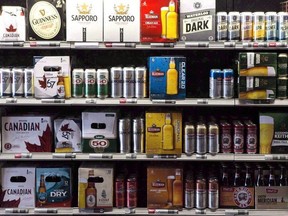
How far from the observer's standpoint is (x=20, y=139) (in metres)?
4.59

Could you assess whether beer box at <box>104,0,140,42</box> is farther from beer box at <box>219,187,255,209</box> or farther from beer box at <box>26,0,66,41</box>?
beer box at <box>219,187,255,209</box>

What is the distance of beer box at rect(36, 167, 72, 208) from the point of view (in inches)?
180

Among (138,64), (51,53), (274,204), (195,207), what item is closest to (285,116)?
(274,204)

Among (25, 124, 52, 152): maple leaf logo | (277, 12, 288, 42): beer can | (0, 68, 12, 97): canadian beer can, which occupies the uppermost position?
(277, 12, 288, 42): beer can

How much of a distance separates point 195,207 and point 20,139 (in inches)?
66.3

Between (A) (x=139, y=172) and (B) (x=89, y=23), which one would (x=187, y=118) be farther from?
(B) (x=89, y=23)

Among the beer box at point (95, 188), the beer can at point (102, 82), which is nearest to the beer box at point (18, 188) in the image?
the beer box at point (95, 188)

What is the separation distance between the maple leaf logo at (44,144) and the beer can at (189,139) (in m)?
1.22

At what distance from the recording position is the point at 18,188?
4586 millimetres

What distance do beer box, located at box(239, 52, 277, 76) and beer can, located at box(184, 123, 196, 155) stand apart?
65 centimetres

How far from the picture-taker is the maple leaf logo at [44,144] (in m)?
4.57

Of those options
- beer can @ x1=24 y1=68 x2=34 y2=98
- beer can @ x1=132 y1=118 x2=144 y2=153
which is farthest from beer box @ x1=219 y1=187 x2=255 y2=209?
beer can @ x1=24 y1=68 x2=34 y2=98

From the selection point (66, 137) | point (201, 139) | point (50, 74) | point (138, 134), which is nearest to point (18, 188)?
point (66, 137)

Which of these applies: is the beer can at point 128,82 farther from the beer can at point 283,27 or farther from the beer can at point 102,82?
the beer can at point 283,27
